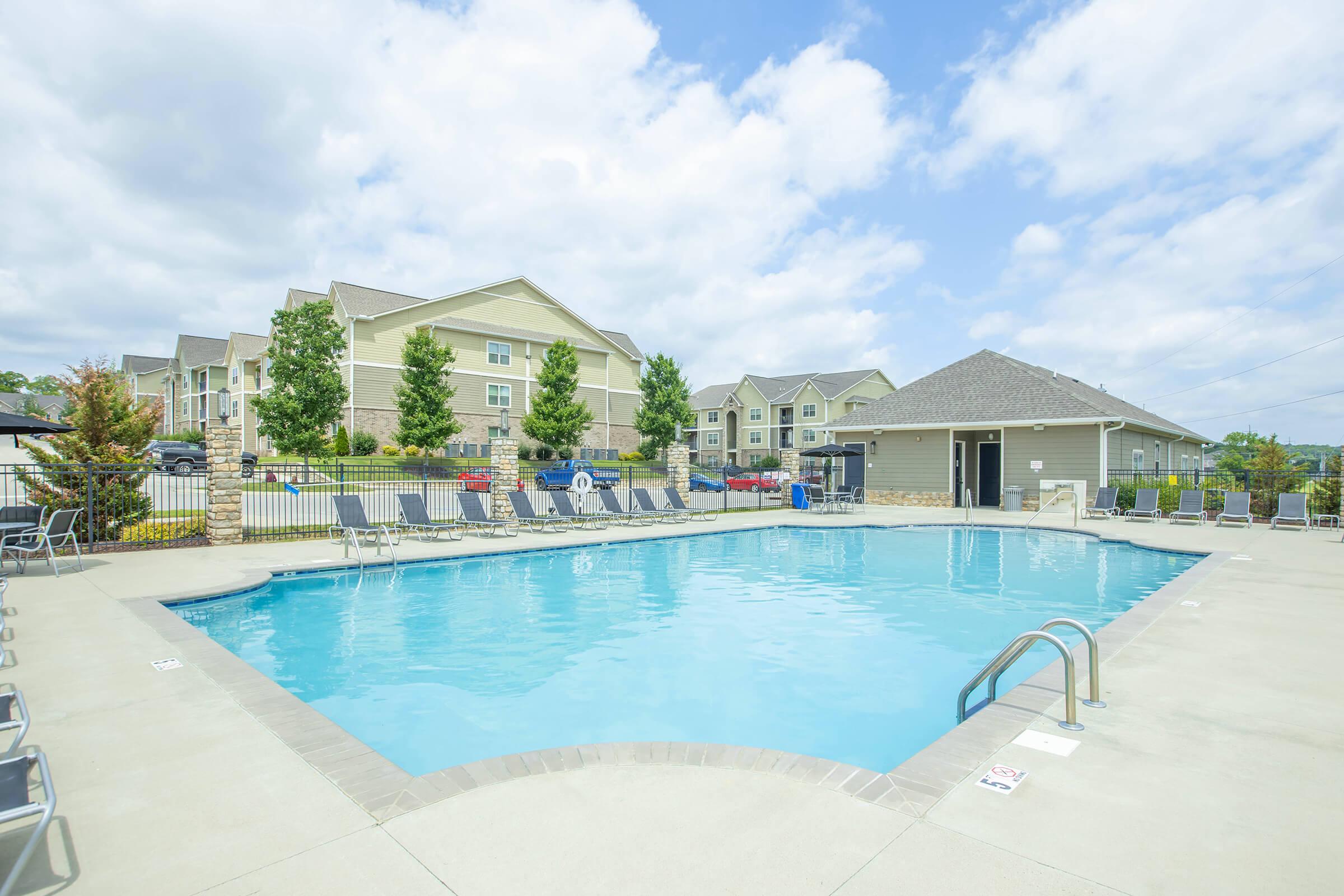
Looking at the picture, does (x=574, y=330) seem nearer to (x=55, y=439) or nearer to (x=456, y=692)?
(x=55, y=439)

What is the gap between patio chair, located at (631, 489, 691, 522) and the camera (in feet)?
61.2

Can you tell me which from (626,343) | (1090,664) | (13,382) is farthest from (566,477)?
(13,382)

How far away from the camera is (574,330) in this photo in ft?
133

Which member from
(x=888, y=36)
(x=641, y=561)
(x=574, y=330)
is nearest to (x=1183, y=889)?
(x=641, y=561)

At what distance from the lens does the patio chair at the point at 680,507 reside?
19484 millimetres

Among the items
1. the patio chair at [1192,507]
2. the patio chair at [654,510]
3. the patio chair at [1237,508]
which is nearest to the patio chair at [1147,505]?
the patio chair at [1192,507]

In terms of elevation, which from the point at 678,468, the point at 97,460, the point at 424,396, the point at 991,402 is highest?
the point at 424,396

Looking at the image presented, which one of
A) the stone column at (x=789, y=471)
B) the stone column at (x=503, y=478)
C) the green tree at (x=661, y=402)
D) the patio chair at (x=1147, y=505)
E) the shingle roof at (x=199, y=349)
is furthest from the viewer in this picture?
the shingle roof at (x=199, y=349)

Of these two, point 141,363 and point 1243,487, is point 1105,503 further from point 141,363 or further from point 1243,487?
point 141,363

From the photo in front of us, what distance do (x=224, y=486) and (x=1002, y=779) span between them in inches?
553

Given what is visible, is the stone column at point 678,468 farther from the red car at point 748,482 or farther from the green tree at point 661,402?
the green tree at point 661,402

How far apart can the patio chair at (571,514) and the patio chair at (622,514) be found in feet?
0.94

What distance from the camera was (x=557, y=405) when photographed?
116ft

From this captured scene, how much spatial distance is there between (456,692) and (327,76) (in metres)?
9.90
